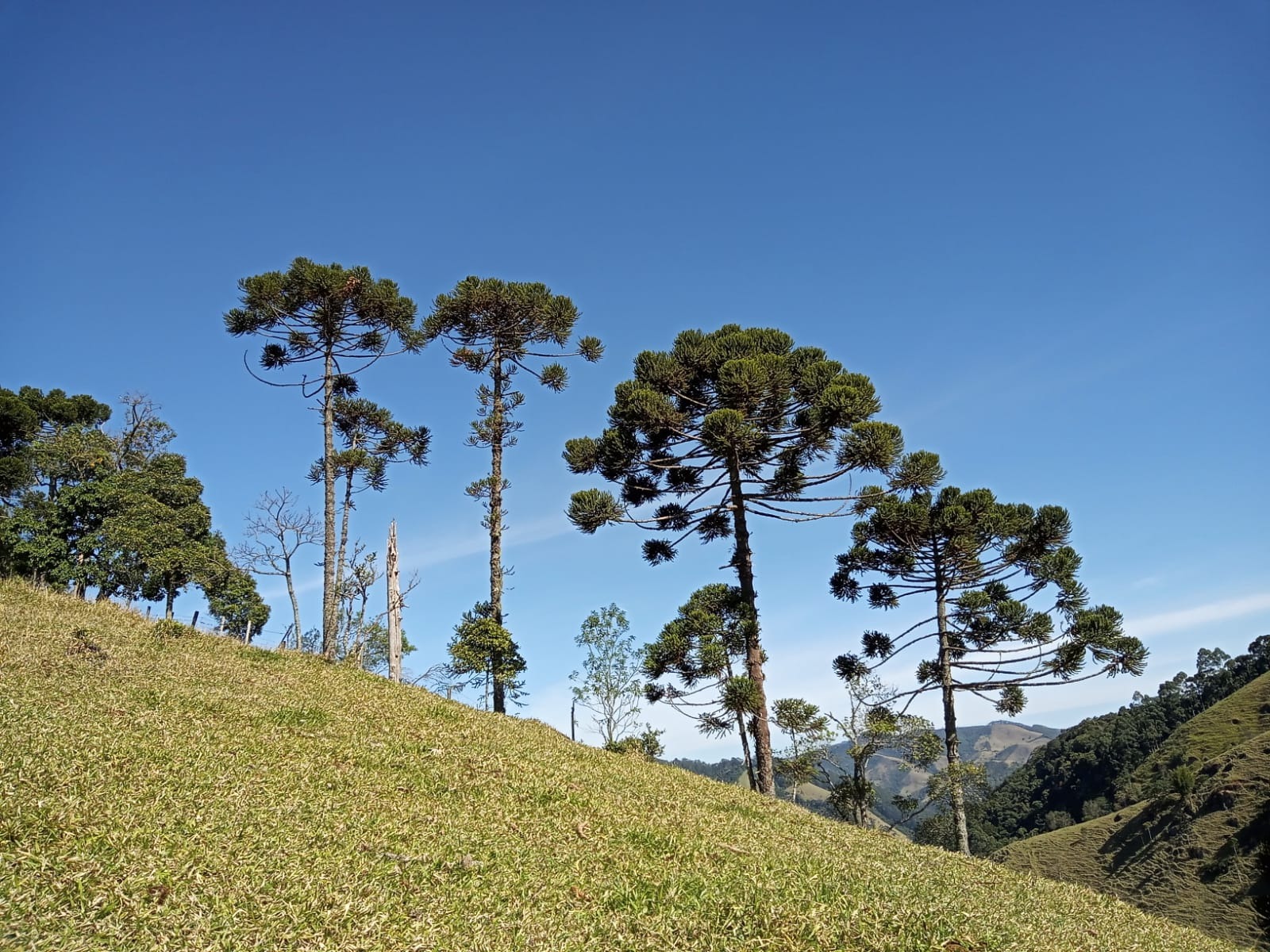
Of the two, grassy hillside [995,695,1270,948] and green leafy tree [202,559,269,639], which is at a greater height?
green leafy tree [202,559,269,639]

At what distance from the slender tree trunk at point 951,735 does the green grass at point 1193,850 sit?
33901 millimetres

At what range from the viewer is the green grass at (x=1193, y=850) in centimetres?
5575

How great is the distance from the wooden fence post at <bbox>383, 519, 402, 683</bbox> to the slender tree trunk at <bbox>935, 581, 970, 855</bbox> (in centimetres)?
1827

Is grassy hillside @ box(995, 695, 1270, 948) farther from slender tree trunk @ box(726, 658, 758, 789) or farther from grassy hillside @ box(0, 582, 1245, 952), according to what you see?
grassy hillside @ box(0, 582, 1245, 952)

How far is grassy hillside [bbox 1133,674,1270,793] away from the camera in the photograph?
88375 mm

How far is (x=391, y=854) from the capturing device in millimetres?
6750

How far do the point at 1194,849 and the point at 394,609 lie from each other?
79.3 meters

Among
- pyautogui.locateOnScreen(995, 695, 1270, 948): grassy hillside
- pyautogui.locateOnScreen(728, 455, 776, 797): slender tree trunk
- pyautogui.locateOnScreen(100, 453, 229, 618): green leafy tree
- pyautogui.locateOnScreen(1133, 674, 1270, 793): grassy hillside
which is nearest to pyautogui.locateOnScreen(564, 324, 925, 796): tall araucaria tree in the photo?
pyautogui.locateOnScreen(728, 455, 776, 797): slender tree trunk

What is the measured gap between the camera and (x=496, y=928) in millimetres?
5668

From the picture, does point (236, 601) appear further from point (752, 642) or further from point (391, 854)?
point (391, 854)

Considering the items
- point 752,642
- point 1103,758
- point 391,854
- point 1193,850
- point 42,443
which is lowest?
point 1193,850

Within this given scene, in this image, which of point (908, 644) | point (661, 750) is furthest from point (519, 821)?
point (908, 644)

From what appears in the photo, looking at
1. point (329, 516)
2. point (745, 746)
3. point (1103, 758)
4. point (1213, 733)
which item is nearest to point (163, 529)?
point (329, 516)

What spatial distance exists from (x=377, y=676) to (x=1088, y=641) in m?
22.9
